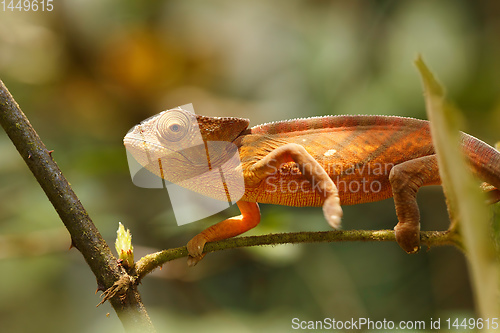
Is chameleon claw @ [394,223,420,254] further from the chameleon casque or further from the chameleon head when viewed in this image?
the chameleon head

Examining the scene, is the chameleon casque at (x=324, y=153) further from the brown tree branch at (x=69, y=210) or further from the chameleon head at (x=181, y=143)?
the brown tree branch at (x=69, y=210)

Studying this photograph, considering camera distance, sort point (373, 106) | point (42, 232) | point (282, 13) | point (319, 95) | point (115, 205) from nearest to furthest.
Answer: point (42, 232)
point (373, 106)
point (319, 95)
point (115, 205)
point (282, 13)

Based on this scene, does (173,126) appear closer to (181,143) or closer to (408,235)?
(181,143)

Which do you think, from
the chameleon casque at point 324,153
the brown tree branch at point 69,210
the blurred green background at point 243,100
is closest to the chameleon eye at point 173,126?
the chameleon casque at point 324,153

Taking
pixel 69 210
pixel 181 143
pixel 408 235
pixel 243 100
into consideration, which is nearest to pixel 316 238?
pixel 408 235

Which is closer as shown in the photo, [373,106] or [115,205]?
[373,106]

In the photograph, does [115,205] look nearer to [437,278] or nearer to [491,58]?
[437,278]

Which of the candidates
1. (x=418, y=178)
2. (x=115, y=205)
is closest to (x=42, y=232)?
(x=115, y=205)
